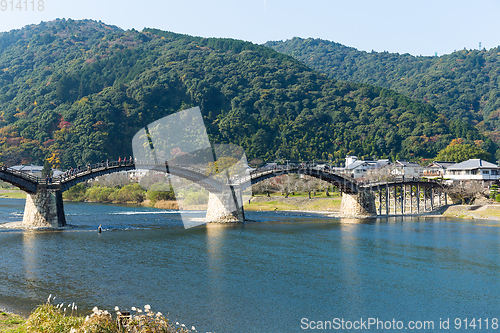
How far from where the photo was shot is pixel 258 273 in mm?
27562

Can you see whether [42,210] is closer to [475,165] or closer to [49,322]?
[49,322]

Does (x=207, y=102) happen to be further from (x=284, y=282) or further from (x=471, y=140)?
(x=284, y=282)

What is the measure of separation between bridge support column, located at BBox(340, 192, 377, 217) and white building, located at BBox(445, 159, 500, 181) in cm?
2530

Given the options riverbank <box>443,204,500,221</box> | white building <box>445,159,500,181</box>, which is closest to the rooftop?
white building <box>445,159,500,181</box>

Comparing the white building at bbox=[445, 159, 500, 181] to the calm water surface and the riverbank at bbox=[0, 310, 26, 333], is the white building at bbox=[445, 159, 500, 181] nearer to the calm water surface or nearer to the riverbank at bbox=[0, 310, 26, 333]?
the calm water surface

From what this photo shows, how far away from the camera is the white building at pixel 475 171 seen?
7425cm

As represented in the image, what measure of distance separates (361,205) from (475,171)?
28.7m

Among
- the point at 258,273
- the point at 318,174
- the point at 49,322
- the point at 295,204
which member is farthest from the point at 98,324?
the point at 295,204

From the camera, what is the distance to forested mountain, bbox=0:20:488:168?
116938 millimetres

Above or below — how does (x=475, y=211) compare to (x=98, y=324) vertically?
above

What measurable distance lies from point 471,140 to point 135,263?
119527 mm

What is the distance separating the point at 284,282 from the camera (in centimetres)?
2562

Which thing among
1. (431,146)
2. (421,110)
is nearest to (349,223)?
(431,146)

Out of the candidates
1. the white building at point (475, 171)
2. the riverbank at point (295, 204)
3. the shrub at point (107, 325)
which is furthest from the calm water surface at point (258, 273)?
the white building at point (475, 171)
